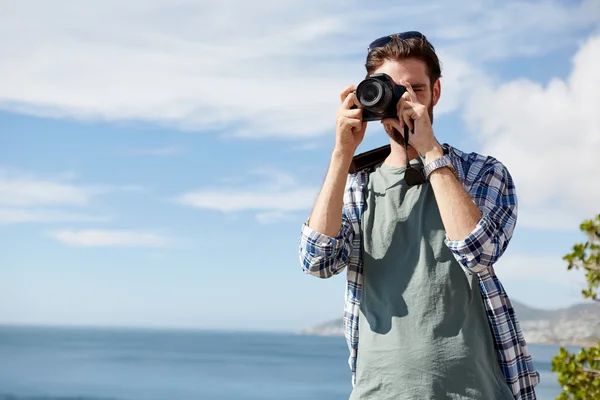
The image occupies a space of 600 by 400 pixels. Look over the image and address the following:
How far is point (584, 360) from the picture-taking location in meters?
4.89

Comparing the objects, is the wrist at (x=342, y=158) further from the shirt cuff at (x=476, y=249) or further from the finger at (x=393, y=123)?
the shirt cuff at (x=476, y=249)

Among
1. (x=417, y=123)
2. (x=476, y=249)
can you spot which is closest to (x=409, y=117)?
(x=417, y=123)

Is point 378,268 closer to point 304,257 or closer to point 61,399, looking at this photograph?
point 304,257

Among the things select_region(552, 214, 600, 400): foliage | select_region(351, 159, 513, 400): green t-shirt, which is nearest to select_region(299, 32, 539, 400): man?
select_region(351, 159, 513, 400): green t-shirt

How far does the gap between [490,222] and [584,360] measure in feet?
12.4

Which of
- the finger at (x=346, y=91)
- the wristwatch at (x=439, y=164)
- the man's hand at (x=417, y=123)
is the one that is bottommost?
the wristwatch at (x=439, y=164)

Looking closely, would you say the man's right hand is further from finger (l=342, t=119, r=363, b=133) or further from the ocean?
the ocean

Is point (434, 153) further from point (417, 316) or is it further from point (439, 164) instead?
point (417, 316)

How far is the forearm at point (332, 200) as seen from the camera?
168 cm

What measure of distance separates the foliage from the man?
348 cm

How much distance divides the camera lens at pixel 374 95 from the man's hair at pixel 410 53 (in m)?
0.10

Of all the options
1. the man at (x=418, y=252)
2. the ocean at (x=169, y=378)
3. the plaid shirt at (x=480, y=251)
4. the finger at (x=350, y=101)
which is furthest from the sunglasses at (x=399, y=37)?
the ocean at (x=169, y=378)

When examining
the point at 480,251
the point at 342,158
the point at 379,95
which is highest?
the point at 379,95

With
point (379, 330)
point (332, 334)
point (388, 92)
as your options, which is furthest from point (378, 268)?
point (332, 334)
